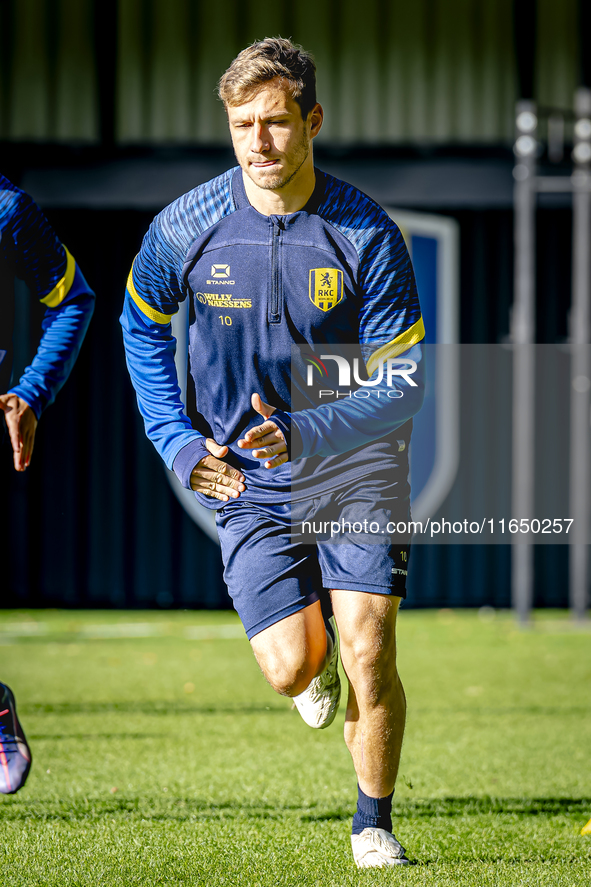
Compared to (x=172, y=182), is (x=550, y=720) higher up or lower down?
lower down

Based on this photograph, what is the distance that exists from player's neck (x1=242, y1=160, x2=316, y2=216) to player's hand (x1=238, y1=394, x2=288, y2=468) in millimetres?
693

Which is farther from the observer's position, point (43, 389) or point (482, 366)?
point (482, 366)

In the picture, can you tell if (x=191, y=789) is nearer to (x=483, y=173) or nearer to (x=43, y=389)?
(x=43, y=389)

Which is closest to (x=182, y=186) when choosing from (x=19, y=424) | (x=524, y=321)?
(x=524, y=321)

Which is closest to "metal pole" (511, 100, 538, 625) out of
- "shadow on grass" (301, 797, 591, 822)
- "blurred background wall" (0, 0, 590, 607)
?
"blurred background wall" (0, 0, 590, 607)

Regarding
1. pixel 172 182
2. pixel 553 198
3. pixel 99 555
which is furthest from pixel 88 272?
pixel 553 198

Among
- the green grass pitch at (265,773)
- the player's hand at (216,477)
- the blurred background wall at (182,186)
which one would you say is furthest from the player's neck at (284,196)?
the blurred background wall at (182,186)

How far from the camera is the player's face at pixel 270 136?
3.53 m

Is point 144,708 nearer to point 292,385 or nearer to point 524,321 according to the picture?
point 292,385

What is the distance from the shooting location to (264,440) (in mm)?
3412

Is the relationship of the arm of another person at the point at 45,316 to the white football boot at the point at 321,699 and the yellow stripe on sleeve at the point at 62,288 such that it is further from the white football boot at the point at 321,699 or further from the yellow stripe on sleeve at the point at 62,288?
the white football boot at the point at 321,699

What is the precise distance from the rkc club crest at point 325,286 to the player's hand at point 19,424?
1063 mm

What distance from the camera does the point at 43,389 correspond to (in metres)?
3.88

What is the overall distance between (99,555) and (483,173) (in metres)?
5.67
